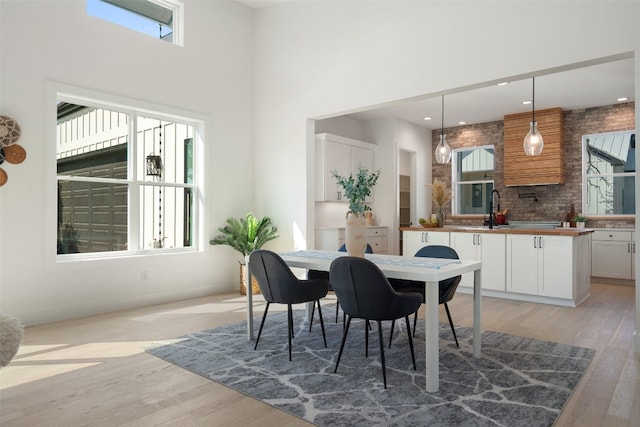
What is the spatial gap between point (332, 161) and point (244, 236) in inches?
87.6

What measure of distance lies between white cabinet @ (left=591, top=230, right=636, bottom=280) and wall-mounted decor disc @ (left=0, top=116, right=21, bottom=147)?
8.12m

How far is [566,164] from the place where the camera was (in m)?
7.60

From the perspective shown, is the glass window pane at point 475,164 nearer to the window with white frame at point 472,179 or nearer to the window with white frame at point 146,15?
Result: the window with white frame at point 472,179

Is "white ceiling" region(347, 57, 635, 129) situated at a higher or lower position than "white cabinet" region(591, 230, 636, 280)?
higher

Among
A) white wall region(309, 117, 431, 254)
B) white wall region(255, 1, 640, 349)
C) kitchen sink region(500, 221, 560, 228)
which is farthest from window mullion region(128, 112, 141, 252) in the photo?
kitchen sink region(500, 221, 560, 228)

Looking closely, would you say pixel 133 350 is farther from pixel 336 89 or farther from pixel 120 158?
pixel 336 89

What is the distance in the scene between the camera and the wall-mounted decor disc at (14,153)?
3.96m

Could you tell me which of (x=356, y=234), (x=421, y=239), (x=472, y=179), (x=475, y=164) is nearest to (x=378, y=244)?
(x=421, y=239)

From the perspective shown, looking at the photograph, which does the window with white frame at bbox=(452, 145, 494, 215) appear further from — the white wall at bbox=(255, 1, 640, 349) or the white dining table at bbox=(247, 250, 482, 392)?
the white dining table at bbox=(247, 250, 482, 392)

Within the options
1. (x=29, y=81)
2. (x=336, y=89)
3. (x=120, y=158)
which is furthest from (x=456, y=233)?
(x=29, y=81)

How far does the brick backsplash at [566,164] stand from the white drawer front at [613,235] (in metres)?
0.35

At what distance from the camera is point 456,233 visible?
5.85 m

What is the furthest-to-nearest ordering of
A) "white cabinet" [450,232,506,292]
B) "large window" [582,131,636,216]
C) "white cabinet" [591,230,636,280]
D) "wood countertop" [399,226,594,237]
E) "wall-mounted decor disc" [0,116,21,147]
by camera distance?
"large window" [582,131,636,216] < "white cabinet" [591,230,636,280] < "white cabinet" [450,232,506,292] < "wood countertop" [399,226,594,237] < "wall-mounted decor disc" [0,116,21,147]

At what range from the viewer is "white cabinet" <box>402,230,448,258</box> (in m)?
5.97
